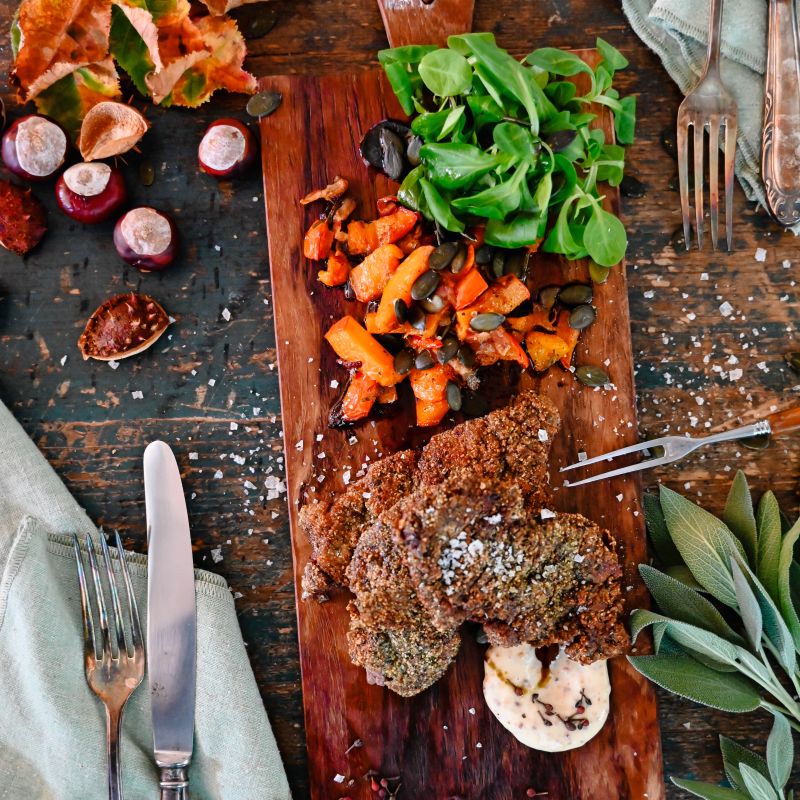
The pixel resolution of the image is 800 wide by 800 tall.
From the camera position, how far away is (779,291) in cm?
246

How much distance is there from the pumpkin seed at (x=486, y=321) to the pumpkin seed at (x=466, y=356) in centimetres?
7

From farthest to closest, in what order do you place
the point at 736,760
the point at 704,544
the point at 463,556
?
the point at 736,760, the point at 704,544, the point at 463,556

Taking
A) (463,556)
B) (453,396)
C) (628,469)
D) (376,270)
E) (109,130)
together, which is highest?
(109,130)

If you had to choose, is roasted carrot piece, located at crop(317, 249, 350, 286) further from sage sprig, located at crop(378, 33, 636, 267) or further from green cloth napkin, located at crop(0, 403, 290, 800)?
green cloth napkin, located at crop(0, 403, 290, 800)

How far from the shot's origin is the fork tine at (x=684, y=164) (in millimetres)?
2346

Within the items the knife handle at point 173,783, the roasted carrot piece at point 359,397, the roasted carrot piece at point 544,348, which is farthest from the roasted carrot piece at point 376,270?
the knife handle at point 173,783

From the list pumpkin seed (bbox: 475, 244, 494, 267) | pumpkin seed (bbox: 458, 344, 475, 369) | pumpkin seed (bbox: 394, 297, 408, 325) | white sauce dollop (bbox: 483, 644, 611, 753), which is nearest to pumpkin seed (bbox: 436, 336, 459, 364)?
pumpkin seed (bbox: 458, 344, 475, 369)

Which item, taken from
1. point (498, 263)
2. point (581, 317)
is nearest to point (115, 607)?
point (498, 263)

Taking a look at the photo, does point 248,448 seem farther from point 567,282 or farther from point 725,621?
point 725,621

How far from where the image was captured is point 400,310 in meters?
2.16

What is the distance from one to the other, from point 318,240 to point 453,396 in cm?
60

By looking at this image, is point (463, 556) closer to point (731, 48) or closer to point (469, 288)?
point (469, 288)

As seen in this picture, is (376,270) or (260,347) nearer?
(376,270)

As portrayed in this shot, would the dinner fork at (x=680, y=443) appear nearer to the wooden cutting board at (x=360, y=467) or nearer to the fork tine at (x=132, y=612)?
the wooden cutting board at (x=360, y=467)
